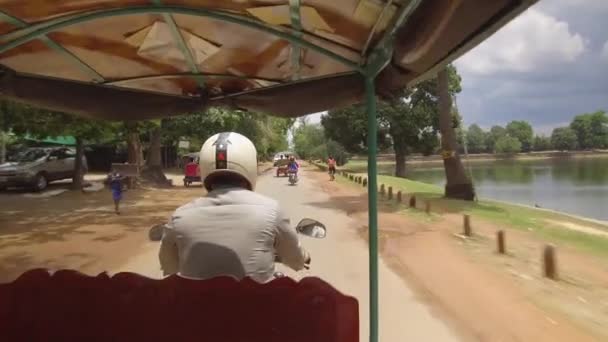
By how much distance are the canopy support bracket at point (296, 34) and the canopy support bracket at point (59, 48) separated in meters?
1.84

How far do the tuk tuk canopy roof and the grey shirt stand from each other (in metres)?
1.20

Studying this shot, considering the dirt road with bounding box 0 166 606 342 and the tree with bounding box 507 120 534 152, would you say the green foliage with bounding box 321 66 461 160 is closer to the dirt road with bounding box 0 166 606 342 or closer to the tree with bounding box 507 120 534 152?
the dirt road with bounding box 0 166 606 342

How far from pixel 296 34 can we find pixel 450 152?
1787 centimetres

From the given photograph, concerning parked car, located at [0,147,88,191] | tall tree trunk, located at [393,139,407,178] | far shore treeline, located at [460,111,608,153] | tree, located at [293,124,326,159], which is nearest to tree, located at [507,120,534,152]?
far shore treeline, located at [460,111,608,153]

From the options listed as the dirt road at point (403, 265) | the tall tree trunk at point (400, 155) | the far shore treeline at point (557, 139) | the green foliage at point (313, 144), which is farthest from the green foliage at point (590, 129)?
the dirt road at point (403, 265)

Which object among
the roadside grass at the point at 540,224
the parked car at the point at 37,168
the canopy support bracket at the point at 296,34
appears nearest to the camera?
the canopy support bracket at the point at 296,34

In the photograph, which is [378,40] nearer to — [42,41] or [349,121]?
[42,41]

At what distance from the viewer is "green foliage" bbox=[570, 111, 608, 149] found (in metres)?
98.4

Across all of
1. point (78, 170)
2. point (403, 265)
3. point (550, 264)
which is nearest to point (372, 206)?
point (403, 265)

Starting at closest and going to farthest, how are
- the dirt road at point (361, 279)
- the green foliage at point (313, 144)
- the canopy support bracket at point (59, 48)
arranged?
the canopy support bracket at point (59, 48), the dirt road at point (361, 279), the green foliage at point (313, 144)

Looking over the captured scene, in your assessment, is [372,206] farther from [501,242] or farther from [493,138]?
[493,138]

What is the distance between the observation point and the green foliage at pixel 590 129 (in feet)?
323

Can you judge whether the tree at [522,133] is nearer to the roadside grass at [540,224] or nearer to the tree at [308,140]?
the tree at [308,140]

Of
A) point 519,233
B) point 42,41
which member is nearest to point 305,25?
point 42,41
